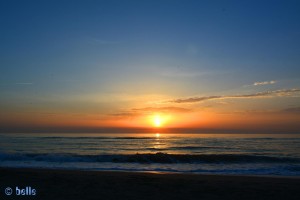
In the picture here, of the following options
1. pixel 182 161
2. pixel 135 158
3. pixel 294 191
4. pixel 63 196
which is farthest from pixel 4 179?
pixel 182 161

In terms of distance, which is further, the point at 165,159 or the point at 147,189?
the point at 165,159

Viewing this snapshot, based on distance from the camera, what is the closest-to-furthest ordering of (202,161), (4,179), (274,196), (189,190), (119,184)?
(274,196)
(189,190)
(119,184)
(4,179)
(202,161)

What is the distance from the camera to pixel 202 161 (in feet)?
85.4

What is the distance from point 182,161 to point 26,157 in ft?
50.7

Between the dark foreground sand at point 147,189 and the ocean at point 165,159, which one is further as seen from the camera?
the ocean at point 165,159

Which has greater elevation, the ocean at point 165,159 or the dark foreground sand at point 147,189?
the dark foreground sand at point 147,189

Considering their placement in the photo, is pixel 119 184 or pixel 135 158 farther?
pixel 135 158

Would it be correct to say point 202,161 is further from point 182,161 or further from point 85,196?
point 85,196

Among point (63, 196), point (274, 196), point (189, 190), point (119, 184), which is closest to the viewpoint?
point (63, 196)

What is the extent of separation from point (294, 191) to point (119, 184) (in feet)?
22.5

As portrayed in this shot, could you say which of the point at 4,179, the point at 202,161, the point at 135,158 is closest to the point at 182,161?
the point at 202,161

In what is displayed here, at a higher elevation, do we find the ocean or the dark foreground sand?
the dark foreground sand

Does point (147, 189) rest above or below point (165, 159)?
above

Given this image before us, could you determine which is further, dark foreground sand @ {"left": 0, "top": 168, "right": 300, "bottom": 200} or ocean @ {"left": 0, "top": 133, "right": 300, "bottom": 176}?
ocean @ {"left": 0, "top": 133, "right": 300, "bottom": 176}
